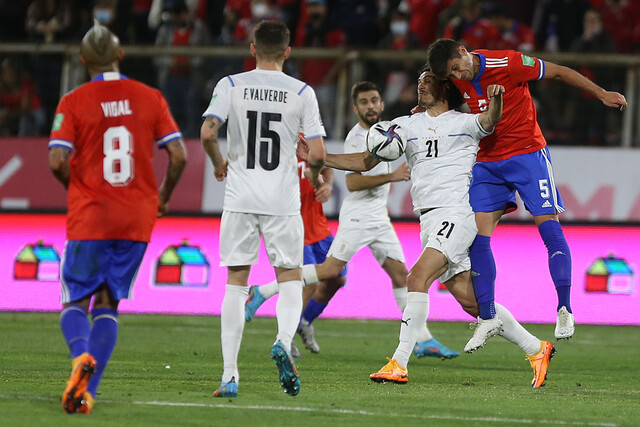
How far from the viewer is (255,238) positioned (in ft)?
22.6

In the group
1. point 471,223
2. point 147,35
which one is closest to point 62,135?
point 471,223

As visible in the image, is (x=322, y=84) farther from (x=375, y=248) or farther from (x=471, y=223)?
(x=471, y=223)

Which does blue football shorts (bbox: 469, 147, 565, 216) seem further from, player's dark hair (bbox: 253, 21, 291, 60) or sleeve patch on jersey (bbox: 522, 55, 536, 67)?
player's dark hair (bbox: 253, 21, 291, 60)

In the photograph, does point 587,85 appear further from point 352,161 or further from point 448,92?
point 352,161

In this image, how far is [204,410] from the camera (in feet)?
19.9

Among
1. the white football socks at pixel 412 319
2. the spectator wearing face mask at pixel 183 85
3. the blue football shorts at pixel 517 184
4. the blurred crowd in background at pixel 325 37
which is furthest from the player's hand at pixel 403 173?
the spectator wearing face mask at pixel 183 85

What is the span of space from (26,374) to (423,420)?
315cm

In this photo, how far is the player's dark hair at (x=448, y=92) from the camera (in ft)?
26.3

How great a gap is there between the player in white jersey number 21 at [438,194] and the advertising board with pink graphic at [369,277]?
5.43 metres

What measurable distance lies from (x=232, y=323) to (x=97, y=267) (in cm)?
101

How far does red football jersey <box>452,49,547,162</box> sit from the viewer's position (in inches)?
322

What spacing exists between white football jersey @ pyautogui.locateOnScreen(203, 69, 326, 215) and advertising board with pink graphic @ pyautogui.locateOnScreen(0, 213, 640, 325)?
6.62 meters

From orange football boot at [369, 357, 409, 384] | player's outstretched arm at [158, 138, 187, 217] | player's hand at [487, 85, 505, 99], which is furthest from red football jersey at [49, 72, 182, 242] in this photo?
player's hand at [487, 85, 505, 99]

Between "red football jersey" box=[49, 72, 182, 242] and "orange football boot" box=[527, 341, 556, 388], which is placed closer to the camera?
"red football jersey" box=[49, 72, 182, 242]
